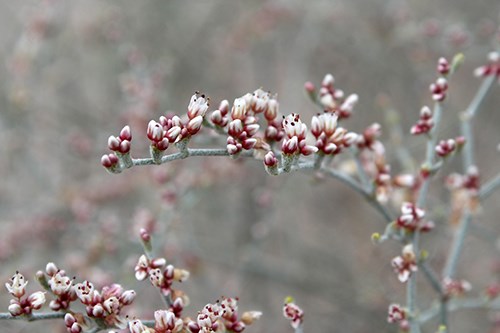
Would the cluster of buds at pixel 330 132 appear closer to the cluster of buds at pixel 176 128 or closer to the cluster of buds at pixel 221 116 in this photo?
the cluster of buds at pixel 221 116

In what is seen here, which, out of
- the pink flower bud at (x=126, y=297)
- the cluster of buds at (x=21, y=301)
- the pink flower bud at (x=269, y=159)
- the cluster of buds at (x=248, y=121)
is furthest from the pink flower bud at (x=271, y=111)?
the cluster of buds at (x=21, y=301)

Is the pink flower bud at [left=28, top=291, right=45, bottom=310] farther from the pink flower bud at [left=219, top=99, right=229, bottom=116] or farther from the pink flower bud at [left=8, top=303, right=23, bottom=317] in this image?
Result: the pink flower bud at [left=219, top=99, right=229, bottom=116]

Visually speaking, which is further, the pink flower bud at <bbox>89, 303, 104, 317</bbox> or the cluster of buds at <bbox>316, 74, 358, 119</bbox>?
the cluster of buds at <bbox>316, 74, 358, 119</bbox>

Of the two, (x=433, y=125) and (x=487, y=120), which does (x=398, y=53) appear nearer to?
(x=487, y=120)

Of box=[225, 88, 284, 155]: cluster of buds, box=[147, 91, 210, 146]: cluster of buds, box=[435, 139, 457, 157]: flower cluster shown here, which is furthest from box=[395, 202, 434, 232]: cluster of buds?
box=[147, 91, 210, 146]: cluster of buds

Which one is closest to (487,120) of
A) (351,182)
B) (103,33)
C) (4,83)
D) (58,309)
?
(103,33)

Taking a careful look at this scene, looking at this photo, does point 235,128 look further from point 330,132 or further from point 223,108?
point 330,132
